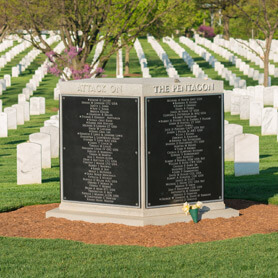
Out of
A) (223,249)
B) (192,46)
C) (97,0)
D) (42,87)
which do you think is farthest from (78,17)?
(192,46)

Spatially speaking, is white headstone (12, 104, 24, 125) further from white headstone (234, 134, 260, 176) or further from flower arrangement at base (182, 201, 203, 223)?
flower arrangement at base (182, 201, 203, 223)

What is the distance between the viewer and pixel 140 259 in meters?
9.09

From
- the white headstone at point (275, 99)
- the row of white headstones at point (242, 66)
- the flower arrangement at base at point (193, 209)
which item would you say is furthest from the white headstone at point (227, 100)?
the flower arrangement at base at point (193, 209)

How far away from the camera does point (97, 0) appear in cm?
2955

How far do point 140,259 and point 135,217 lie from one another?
2.05 meters

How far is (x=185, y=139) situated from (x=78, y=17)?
18795mm

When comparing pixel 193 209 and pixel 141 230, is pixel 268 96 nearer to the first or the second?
pixel 193 209

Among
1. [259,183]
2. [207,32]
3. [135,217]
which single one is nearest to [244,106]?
[259,183]

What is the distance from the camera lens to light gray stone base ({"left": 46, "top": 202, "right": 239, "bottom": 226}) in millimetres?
11086

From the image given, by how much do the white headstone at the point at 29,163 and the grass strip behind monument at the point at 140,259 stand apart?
4664 millimetres

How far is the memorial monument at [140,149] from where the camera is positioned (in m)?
11.0

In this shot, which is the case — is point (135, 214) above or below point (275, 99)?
below

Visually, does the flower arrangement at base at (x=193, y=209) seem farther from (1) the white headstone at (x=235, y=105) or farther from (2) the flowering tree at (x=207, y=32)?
(2) the flowering tree at (x=207, y=32)

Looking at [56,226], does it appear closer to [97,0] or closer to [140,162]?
[140,162]
